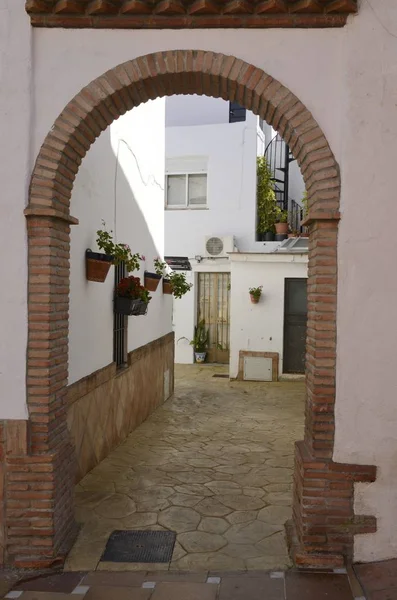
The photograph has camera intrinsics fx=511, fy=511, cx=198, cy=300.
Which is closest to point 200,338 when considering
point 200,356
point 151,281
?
point 200,356

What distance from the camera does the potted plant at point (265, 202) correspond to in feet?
43.9

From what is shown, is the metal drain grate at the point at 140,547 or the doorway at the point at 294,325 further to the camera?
the doorway at the point at 294,325

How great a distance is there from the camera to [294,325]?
1165 cm

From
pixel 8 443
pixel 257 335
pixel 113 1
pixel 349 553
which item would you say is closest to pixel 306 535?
pixel 349 553

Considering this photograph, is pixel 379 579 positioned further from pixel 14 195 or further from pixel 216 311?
pixel 216 311

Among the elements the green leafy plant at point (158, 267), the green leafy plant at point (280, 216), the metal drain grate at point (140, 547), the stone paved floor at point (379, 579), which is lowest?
the metal drain grate at point (140, 547)

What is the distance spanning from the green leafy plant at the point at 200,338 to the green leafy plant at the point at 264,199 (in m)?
2.95

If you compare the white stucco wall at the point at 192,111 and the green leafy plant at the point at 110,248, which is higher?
the white stucco wall at the point at 192,111

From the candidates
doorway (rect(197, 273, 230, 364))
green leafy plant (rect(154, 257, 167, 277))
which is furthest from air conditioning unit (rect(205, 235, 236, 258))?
green leafy plant (rect(154, 257, 167, 277))

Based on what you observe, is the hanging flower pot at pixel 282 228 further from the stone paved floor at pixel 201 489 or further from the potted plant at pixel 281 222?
the stone paved floor at pixel 201 489

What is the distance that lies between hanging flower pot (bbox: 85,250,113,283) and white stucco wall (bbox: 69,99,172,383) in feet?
0.26

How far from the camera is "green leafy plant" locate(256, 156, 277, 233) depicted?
13.4 m

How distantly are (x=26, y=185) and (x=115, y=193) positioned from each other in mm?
2841

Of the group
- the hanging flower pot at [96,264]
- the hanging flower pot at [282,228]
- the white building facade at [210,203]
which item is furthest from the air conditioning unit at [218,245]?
the hanging flower pot at [96,264]
